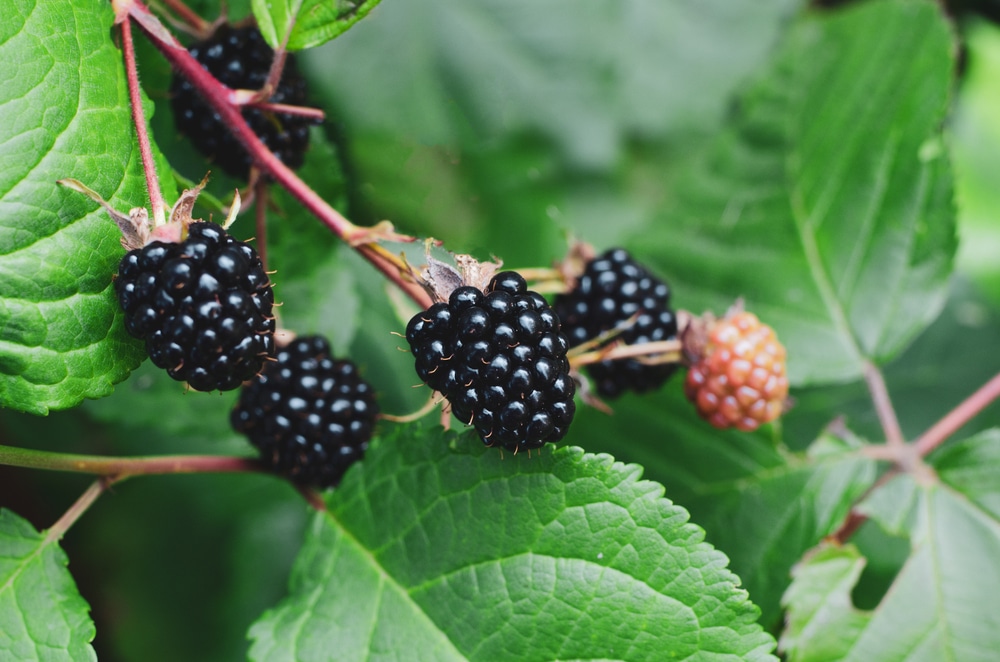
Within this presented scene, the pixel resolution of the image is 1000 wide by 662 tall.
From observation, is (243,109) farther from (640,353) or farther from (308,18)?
(640,353)

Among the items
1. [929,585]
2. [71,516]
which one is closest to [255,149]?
[71,516]

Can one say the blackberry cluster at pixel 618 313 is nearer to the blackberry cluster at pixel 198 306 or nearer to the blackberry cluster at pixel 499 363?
the blackberry cluster at pixel 499 363

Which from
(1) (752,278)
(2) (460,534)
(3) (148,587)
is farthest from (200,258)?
(3) (148,587)

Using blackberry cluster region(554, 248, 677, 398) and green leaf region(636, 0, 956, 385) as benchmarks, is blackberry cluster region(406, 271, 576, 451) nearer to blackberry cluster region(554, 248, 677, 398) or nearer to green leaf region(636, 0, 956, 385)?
blackberry cluster region(554, 248, 677, 398)

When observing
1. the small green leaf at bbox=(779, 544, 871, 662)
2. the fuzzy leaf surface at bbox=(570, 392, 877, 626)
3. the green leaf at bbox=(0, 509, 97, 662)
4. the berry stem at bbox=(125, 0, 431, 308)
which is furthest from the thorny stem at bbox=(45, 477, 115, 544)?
the small green leaf at bbox=(779, 544, 871, 662)

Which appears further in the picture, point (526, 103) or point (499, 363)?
point (526, 103)

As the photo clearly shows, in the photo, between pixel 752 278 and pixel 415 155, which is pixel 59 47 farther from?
pixel 752 278
